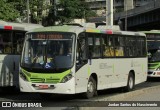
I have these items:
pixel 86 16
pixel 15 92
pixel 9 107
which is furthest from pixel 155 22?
pixel 9 107

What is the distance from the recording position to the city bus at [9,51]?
1898cm

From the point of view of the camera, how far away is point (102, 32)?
739 inches

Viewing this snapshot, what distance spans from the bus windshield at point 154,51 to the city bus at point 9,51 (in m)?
10.9

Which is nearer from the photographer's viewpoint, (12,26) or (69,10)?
(12,26)

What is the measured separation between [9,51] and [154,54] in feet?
38.6

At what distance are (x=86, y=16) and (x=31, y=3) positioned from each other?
7504mm

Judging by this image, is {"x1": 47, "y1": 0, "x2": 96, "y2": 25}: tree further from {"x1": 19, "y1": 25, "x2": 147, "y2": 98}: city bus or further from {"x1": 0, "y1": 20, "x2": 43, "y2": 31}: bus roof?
{"x1": 19, "y1": 25, "x2": 147, "y2": 98}: city bus

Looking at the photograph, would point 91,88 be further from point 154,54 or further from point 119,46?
point 154,54

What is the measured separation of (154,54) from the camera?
1129 inches

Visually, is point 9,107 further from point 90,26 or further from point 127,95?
point 90,26

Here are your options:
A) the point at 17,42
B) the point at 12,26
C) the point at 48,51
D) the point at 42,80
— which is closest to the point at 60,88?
the point at 42,80

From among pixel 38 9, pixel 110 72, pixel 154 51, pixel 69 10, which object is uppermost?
pixel 38 9

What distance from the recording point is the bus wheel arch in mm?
17250

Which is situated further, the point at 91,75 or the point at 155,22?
the point at 155,22
